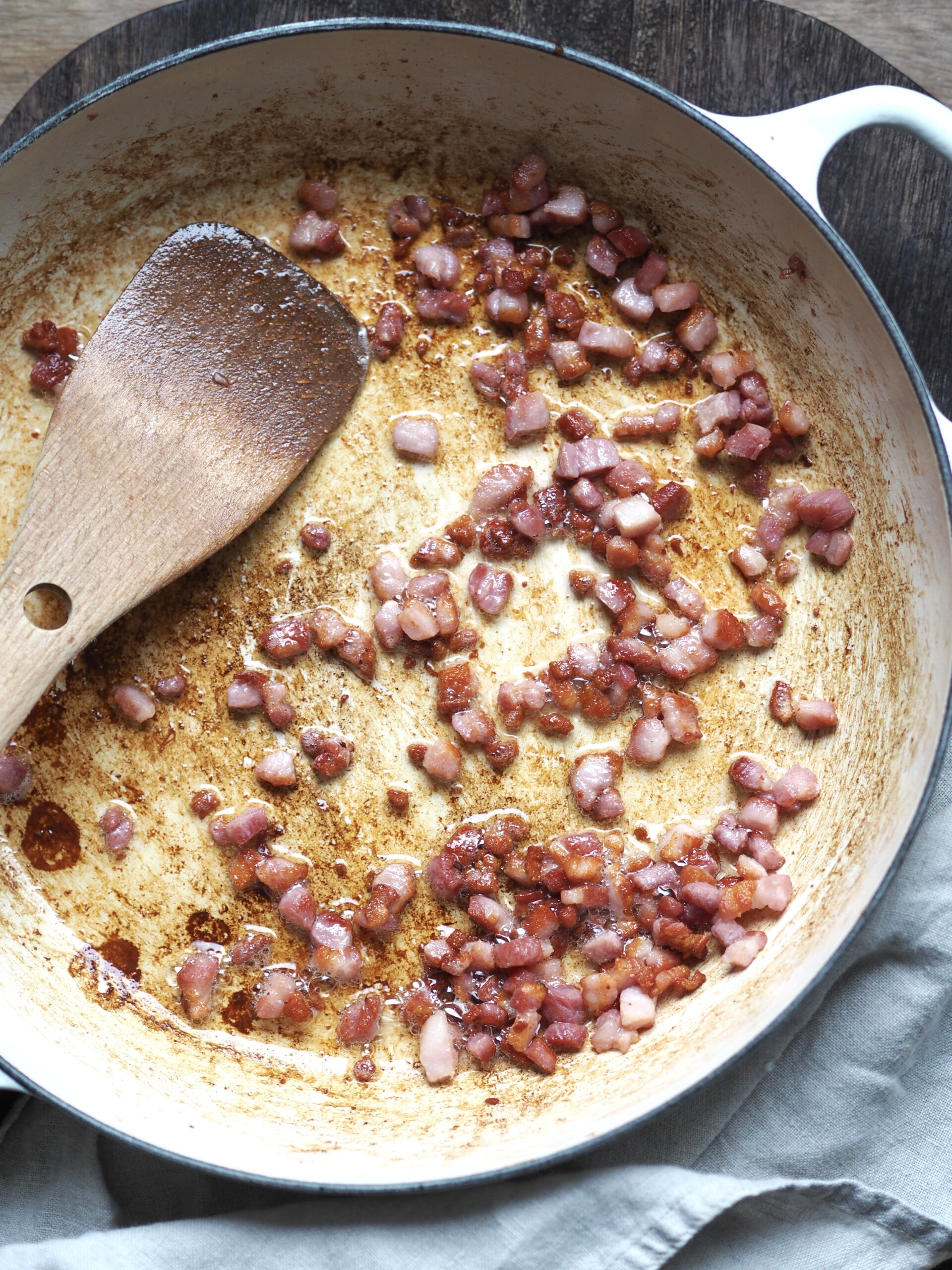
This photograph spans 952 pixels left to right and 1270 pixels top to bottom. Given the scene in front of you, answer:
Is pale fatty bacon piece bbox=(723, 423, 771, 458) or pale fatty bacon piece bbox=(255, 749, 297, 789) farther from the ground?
pale fatty bacon piece bbox=(723, 423, 771, 458)

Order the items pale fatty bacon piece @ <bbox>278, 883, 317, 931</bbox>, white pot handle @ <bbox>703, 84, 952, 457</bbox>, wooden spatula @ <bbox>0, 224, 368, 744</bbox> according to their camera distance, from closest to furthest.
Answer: white pot handle @ <bbox>703, 84, 952, 457</bbox> → wooden spatula @ <bbox>0, 224, 368, 744</bbox> → pale fatty bacon piece @ <bbox>278, 883, 317, 931</bbox>

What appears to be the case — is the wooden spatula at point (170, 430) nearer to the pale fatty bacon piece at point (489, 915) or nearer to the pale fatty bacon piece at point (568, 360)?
the pale fatty bacon piece at point (568, 360)

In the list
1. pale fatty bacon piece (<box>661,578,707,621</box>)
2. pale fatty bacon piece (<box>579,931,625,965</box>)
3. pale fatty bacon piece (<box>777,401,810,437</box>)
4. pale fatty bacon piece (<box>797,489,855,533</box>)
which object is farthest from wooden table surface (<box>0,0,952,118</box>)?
pale fatty bacon piece (<box>579,931,625,965</box>)

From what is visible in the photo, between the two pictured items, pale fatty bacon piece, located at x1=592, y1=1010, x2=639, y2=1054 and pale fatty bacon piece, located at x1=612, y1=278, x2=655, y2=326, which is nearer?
pale fatty bacon piece, located at x1=592, y1=1010, x2=639, y2=1054

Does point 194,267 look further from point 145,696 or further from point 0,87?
point 145,696

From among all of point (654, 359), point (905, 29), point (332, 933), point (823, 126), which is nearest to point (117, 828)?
point (332, 933)

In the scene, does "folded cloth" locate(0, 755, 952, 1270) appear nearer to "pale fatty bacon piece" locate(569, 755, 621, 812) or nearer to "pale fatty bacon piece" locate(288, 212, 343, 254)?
"pale fatty bacon piece" locate(569, 755, 621, 812)

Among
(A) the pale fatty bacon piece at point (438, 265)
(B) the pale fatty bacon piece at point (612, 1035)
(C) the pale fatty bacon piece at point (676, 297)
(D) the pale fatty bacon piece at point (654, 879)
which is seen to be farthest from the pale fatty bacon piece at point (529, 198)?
(B) the pale fatty bacon piece at point (612, 1035)

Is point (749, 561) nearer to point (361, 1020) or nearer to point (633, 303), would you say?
point (633, 303)
